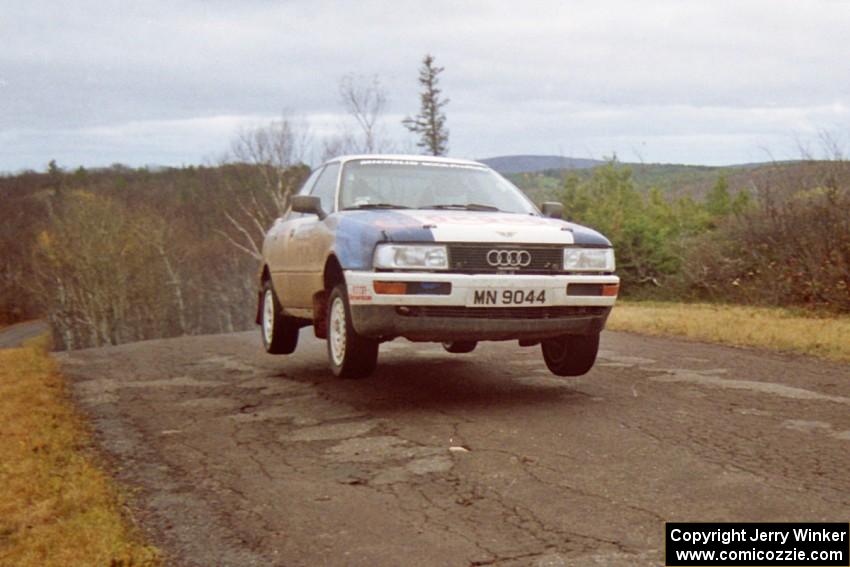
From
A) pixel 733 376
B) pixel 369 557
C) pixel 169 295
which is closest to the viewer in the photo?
pixel 369 557

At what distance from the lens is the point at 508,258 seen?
6094 mm

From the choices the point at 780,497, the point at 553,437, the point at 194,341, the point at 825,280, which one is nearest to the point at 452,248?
the point at 553,437

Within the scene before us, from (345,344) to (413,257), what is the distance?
99 centimetres

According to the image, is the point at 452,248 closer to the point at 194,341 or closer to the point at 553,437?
the point at 553,437

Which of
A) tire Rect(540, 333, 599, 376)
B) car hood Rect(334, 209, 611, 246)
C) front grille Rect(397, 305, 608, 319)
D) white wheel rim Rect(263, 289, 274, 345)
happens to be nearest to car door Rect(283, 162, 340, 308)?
car hood Rect(334, 209, 611, 246)

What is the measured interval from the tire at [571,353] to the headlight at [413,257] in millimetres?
1535

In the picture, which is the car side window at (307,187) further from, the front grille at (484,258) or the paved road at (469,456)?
the front grille at (484,258)

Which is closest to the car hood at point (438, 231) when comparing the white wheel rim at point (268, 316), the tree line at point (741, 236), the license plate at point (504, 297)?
the license plate at point (504, 297)

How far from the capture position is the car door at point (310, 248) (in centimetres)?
715

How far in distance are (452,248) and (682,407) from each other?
193cm

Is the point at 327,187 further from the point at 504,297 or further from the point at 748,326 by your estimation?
the point at 748,326

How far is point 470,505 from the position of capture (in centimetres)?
407

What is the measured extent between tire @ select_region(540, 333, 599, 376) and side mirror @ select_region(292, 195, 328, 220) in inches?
84.6

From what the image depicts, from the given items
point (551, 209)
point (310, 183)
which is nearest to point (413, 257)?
point (551, 209)
